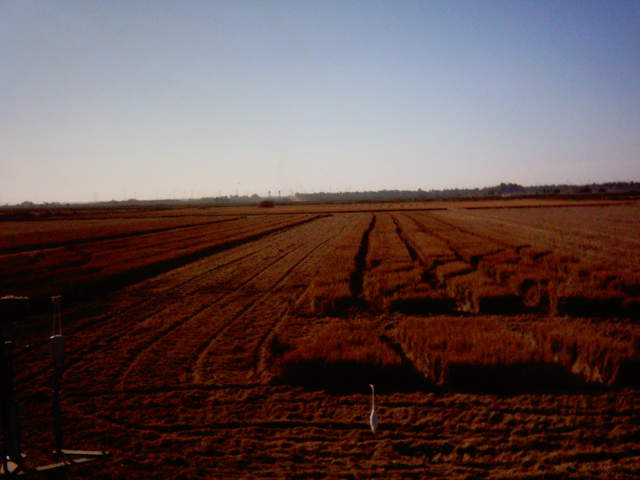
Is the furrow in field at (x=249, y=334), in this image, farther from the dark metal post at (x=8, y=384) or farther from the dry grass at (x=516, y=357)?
the dark metal post at (x=8, y=384)

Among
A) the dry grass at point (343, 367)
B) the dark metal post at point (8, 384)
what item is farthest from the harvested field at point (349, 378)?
the dark metal post at point (8, 384)

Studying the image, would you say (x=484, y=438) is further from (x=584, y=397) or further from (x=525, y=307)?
(x=525, y=307)

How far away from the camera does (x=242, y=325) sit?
12.6m

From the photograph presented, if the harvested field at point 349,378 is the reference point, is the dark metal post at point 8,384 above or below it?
above

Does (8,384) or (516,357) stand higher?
(8,384)

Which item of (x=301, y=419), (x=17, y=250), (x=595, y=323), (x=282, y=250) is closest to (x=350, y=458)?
(x=301, y=419)

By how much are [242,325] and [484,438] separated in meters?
7.64

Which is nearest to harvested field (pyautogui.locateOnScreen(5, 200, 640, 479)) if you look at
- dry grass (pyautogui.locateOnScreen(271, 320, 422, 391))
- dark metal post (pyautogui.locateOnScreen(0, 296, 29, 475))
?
dry grass (pyautogui.locateOnScreen(271, 320, 422, 391))

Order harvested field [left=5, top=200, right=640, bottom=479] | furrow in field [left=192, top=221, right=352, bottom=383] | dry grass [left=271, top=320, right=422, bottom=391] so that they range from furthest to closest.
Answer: furrow in field [left=192, top=221, right=352, bottom=383], dry grass [left=271, top=320, right=422, bottom=391], harvested field [left=5, top=200, right=640, bottom=479]

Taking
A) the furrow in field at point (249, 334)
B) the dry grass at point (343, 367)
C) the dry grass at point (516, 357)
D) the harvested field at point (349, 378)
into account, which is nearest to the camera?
the harvested field at point (349, 378)

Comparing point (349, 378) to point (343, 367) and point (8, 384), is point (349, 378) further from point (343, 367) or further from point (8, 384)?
A: point (8, 384)

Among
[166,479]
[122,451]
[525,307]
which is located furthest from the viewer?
[525,307]

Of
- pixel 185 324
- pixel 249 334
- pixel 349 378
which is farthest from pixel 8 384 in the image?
pixel 185 324

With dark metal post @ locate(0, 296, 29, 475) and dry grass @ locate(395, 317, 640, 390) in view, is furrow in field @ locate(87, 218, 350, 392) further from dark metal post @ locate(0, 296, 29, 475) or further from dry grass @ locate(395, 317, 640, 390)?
dry grass @ locate(395, 317, 640, 390)
